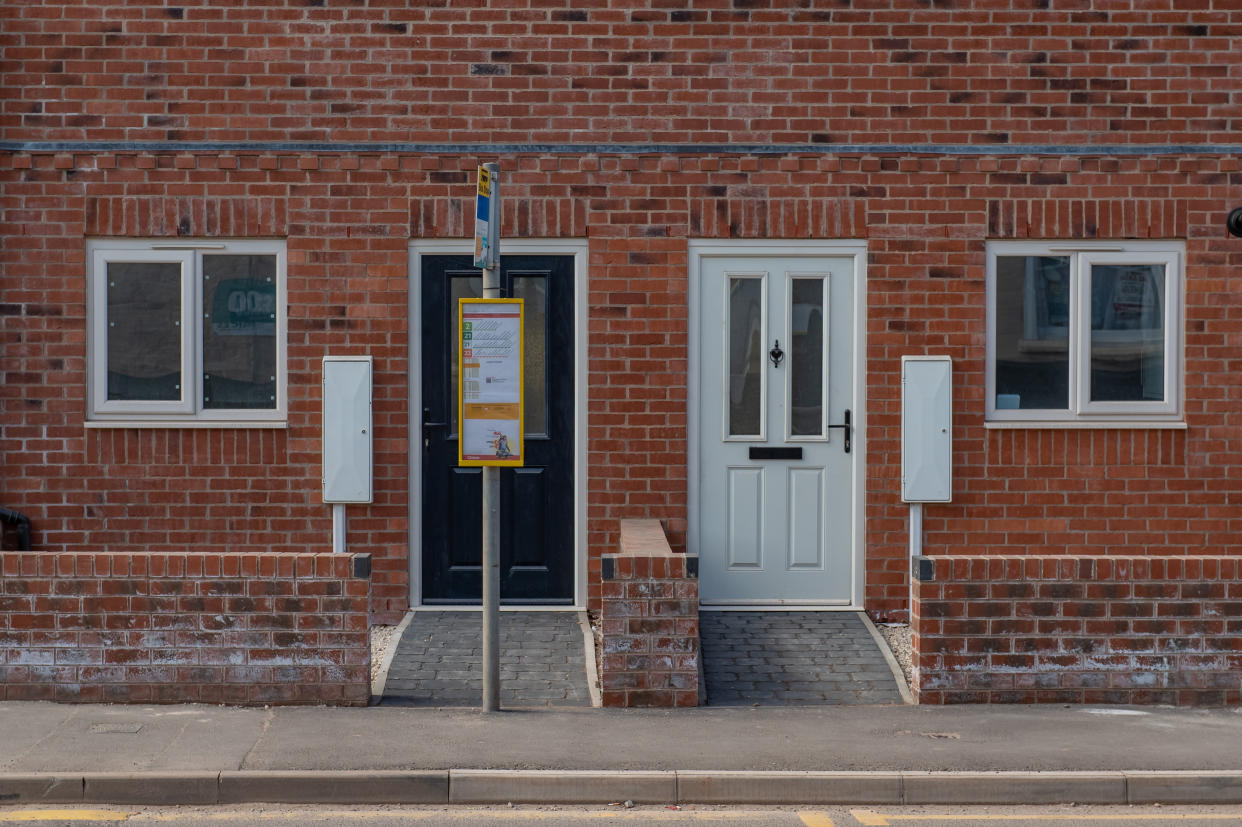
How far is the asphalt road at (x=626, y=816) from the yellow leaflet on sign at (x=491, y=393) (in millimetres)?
1912

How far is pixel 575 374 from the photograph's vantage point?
9.30 meters

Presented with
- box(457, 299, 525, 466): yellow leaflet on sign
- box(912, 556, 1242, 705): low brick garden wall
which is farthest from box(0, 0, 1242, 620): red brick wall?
box(457, 299, 525, 466): yellow leaflet on sign

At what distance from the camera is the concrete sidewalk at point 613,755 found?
19.8 ft

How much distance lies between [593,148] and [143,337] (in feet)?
10.6

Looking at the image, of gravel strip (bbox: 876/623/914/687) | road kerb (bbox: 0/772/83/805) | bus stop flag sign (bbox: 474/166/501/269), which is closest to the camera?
road kerb (bbox: 0/772/83/805)

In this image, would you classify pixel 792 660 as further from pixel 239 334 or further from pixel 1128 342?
pixel 239 334

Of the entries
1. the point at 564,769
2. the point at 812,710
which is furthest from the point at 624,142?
the point at 564,769

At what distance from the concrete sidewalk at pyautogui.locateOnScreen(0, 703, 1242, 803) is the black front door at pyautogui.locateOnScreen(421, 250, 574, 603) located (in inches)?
84.8

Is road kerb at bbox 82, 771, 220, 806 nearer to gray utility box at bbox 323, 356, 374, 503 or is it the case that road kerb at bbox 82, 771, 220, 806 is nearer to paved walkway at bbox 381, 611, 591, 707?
paved walkway at bbox 381, 611, 591, 707

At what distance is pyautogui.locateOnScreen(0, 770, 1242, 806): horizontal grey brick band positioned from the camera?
6.00m

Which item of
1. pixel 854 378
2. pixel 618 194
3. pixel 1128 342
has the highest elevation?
pixel 618 194

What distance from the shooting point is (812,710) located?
289 inches

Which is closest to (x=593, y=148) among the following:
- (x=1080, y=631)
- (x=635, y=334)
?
(x=635, y=334)

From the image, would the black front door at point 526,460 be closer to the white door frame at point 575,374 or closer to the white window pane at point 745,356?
the white door frame at point 575,374
